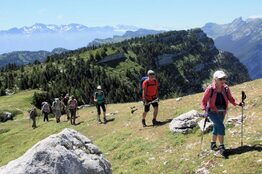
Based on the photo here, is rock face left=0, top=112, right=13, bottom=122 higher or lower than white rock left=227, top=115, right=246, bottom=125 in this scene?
lower

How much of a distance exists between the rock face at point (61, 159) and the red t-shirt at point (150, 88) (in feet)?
35.8

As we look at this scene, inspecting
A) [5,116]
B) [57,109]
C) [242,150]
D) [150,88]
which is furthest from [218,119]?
[5,116]

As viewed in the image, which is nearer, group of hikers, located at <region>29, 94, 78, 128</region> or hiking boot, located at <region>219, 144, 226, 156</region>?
hiking boot, located at <region>219, 144, 226, 156</region>

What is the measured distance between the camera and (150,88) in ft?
97.1

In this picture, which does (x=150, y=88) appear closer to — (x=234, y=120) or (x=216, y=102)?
(x=234, y=120)

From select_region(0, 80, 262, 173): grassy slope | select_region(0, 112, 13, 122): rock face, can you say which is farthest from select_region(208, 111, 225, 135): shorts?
select_region(0, 112, 13, 122): rock face

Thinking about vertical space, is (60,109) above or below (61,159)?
below

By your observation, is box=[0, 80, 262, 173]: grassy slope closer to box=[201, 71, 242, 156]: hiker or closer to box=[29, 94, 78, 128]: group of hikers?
box=[201, 71, 242, 156]: hiker

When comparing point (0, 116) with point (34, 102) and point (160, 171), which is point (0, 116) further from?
point (160, 171)

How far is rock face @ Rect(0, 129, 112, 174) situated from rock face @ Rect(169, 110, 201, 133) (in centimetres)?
885

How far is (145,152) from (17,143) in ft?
86.2

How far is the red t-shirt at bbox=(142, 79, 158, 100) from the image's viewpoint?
29.2 m

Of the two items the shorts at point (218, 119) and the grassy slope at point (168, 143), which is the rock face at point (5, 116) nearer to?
the grassy slope at point (168, 143)

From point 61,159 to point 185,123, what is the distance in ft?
40.4
